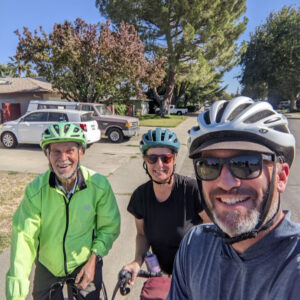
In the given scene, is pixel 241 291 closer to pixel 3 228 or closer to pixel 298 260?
pixel 298 260

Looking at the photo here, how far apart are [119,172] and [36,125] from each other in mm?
5333

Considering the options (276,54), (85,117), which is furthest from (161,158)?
(276,54)

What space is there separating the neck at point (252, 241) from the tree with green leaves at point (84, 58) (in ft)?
58.8

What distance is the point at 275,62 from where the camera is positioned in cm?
4081

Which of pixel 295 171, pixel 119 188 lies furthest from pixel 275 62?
pixel 119 188

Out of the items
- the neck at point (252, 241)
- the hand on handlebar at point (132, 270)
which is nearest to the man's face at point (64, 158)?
the hand on handlebar at point (132, 270)

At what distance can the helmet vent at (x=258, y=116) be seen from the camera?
126 centimetres

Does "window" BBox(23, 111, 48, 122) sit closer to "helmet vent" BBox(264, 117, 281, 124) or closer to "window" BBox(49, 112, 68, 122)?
"window" BBox(49, 112, 68, 122)

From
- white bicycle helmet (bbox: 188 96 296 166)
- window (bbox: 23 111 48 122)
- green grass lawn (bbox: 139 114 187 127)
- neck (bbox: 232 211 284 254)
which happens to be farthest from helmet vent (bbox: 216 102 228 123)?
green grass lawn (bbox: 139 114 187 127)

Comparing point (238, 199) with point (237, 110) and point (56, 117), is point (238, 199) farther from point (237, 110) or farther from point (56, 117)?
point (56, 117)

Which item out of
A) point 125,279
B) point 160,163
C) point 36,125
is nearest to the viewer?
point 125,279

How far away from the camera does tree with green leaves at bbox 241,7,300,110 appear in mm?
39219

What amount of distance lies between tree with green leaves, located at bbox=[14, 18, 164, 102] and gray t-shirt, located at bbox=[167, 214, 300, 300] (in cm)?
1786

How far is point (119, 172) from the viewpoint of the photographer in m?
8.14
